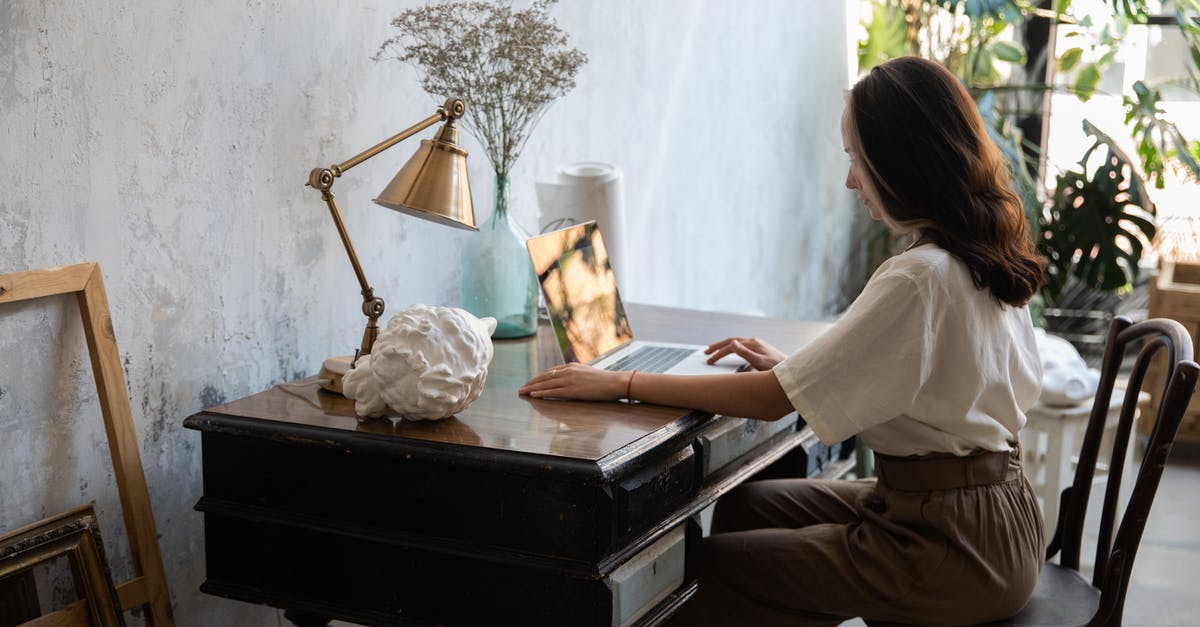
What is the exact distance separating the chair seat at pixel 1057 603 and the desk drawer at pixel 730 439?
12.8 inches

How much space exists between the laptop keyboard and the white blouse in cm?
30

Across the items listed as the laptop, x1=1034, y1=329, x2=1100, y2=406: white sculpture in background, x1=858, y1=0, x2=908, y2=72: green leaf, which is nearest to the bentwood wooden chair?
the laptop

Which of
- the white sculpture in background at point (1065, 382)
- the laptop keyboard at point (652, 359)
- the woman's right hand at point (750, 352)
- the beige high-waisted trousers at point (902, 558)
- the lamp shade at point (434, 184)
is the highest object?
the lamp shade at point (434, 184)

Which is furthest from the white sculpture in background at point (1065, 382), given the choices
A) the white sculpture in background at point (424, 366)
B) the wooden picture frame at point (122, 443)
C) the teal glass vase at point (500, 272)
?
the wooden picture frame at point (122, 443)

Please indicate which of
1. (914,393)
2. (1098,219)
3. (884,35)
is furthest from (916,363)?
(884,35)

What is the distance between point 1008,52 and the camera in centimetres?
458

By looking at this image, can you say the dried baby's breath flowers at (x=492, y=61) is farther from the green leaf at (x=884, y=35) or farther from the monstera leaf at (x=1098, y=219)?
the monstera leaf at (x=1098, y=219)

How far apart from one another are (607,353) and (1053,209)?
10.2ft

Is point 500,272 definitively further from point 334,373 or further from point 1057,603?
point 1057,603

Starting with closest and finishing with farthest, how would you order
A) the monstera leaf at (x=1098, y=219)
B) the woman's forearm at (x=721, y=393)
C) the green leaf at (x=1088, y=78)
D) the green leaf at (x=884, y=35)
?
the woman's forearm at (x=721, y=393), the monstera leaf at (x=1098, y=219), the green leaf at (x=884, y=35), the green leaf at (x=1088, y=78)

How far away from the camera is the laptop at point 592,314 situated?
70.8 inches

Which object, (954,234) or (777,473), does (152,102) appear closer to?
(954,234)

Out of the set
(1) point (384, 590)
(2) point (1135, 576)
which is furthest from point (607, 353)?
(2) point (1135, 576)

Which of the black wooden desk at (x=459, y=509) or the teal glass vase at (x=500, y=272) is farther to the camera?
the teal glass vase at (x=500, y=272)
